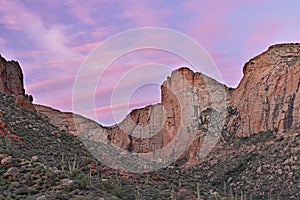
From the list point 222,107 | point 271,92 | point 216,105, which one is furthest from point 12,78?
point 216,105

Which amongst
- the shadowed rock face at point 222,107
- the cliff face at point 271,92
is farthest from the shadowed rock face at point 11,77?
the cliff face at point 271,92

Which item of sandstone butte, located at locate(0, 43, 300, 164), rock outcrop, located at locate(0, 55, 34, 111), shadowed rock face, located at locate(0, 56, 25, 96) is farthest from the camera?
sandstone butte, located at locate(0, 43, 300, 164)

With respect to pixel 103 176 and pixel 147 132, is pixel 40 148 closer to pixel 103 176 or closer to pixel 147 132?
pixel 103 176

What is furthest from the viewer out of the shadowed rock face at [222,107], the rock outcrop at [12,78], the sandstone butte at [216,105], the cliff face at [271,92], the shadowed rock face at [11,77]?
the shadowed rock face at [222,107]

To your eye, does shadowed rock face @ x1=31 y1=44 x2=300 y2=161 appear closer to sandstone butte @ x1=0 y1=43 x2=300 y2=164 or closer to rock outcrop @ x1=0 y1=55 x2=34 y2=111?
sandstone butte @ x1=0 y1=43 x2=300 y2=164

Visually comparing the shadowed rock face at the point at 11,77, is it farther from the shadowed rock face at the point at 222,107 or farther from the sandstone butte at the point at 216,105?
the shadowed rock face at the point at 222,107

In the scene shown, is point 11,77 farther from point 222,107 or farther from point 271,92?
point 222,107

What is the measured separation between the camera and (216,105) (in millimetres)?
118875

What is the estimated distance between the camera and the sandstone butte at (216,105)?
315 ft

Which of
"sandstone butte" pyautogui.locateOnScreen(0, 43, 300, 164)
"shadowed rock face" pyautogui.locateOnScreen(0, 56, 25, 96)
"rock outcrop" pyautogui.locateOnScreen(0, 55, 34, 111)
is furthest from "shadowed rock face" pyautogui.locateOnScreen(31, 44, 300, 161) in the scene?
"rock outcrop" pyautogui.locateOnScreen(0, 55, 34, 111)

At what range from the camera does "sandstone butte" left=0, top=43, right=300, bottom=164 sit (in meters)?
96.1

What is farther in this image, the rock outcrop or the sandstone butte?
the sandstone butte

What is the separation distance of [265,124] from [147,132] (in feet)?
196

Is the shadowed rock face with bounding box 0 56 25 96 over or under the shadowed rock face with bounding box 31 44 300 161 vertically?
under
